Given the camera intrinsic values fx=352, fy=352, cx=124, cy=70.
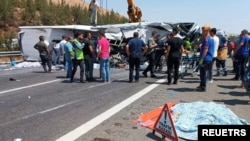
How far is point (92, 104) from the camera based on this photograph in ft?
29.8

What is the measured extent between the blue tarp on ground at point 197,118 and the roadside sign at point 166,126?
0.48 meters

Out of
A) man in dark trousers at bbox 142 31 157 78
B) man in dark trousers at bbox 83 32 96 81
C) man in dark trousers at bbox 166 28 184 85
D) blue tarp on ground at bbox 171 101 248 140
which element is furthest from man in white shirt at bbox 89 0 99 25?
blue tarp on ground at bbox 171 101 248 140

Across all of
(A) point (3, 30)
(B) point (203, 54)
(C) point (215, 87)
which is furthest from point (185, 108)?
(A) point (3, 30)

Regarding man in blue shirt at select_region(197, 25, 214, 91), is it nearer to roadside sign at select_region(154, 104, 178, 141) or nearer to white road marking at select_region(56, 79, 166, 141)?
white road marking at select_region(56, 79, 166, 141)

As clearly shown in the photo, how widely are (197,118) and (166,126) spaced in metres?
1.19

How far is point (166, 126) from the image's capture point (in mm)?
5695

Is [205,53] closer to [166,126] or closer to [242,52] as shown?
[242,52]

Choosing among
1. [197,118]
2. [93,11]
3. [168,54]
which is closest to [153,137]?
[197,118]

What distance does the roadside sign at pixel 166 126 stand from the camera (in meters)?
5.48

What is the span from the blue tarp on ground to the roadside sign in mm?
482

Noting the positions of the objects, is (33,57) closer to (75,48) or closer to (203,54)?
(75,48)

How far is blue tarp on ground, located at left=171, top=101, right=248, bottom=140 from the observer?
20.5ft

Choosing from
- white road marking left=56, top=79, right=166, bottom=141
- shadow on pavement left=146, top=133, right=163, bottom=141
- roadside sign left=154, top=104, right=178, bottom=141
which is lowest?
A: shadow on pavement left=146, top=133, right=163, bottom=141

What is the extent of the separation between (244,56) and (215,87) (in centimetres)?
231
